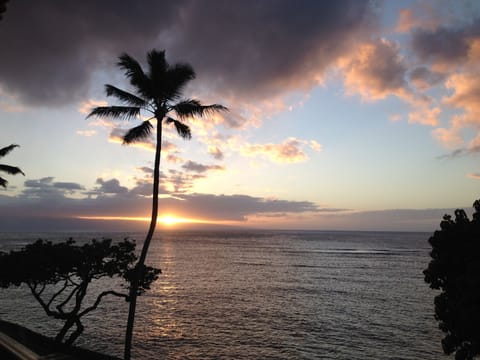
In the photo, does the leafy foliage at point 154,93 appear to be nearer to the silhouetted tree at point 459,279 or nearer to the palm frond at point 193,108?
the palm frond at point 193,108

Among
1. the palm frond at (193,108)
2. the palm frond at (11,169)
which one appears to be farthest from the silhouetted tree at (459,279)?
the palm frond at (11,169)

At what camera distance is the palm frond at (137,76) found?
1622cm

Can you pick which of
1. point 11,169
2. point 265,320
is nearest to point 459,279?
point 265,320

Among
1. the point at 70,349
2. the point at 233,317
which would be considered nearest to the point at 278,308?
the point at 233,317

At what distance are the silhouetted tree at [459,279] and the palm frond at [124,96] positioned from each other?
16153mm

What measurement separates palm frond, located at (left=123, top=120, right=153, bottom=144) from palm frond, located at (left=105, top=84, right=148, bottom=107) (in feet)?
3.89

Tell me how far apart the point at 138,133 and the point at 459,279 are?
16.0 metres

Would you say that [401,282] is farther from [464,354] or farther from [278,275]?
[464,354]

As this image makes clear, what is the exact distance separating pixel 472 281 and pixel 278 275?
59.9 meters

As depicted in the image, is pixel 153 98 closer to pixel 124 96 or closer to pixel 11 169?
pixel 124 96

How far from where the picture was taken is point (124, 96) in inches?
664

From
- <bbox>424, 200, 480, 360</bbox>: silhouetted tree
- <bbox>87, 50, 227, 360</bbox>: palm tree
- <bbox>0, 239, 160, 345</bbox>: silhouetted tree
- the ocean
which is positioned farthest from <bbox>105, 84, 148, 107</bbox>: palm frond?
Answer: the ocean

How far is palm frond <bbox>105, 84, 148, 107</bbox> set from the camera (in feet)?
54.7

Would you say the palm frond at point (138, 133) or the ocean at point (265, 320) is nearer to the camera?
the palm frond at point (138, 133)
